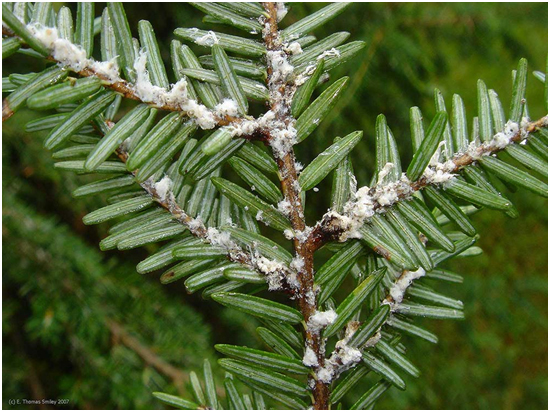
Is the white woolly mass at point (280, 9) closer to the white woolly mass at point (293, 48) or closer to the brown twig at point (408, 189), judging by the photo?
the white woolly mass at point (293, 48)

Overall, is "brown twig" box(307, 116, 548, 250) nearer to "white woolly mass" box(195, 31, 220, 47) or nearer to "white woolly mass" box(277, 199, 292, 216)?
"white woolly mass" box(277, 199, 292, 216)

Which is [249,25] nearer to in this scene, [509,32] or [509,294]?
[509,32]

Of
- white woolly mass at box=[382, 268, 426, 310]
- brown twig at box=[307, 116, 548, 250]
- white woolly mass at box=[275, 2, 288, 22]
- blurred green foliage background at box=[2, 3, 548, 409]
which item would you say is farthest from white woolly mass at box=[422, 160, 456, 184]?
blurred green foliage background at box=[2, 3, 548, 409]

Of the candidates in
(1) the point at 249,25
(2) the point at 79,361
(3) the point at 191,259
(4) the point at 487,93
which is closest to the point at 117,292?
(2) the point at 79,361

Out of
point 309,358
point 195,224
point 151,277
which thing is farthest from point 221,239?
point 151,277

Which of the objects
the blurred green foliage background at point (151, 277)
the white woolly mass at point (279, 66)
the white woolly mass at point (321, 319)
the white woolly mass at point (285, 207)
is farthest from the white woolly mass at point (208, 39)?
the blurred green foliage background at point (151, 277)

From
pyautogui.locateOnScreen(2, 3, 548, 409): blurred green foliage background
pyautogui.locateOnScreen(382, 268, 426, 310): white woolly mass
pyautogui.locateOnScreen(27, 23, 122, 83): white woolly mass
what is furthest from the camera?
pyautogui.locateOnScreen(2, 3, 548, 409): blurred green foliage background

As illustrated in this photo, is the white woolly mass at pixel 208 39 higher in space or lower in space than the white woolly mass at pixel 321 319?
higher
